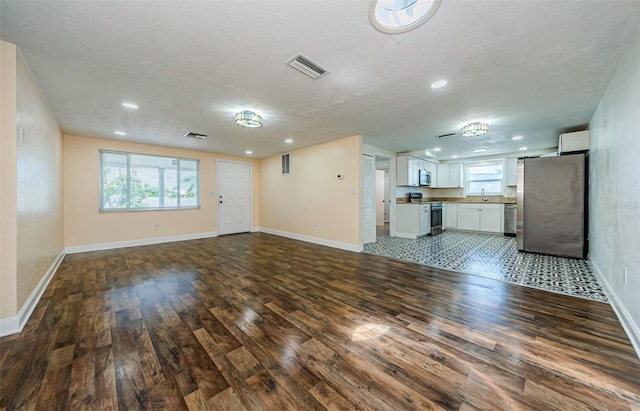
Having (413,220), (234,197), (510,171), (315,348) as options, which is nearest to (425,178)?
(413,220)

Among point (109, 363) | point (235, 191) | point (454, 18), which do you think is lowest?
point (109, 363)

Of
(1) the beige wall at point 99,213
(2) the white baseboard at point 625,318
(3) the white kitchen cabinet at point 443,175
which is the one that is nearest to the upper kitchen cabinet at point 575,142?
(2) the white baseboard at point 625,318

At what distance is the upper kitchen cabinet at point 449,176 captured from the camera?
782 cm

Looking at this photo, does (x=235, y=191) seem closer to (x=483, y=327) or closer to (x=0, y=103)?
(x=0, y=103)

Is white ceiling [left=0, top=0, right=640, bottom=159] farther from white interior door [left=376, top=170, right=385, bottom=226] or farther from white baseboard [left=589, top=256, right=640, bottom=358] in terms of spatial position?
white interior door [left=376, top=170, right=385, bottom=226]

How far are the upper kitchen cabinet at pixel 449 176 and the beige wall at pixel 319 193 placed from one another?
14.8ft

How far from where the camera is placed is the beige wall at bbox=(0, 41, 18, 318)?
1935 millimetres

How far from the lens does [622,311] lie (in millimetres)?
2146

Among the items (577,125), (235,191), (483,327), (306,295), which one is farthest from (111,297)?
(577,125)

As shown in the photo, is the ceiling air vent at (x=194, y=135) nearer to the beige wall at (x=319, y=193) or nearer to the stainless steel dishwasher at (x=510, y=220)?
the beige wall at (x=319, y=193)

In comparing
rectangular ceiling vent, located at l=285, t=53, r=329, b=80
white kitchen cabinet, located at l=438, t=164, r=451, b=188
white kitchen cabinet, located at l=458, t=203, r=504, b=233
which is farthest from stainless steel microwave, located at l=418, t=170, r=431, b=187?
rectangular ceiling vent, located at l=285, t=53, r=329, b=80

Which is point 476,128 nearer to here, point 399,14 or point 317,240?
point 399,14

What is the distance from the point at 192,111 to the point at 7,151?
1947 mm

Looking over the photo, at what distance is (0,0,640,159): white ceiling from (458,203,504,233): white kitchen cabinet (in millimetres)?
3367
